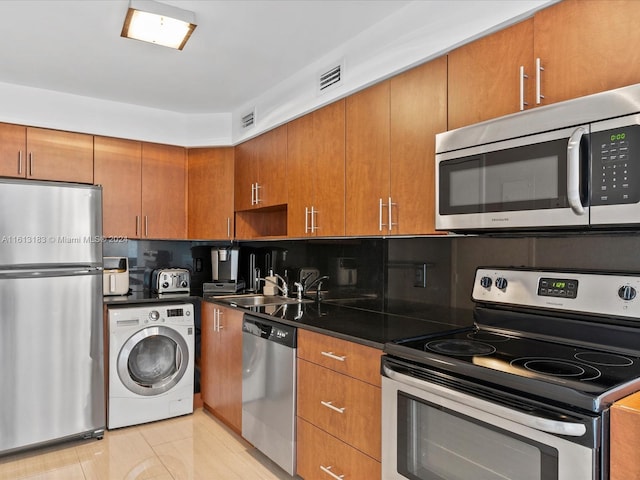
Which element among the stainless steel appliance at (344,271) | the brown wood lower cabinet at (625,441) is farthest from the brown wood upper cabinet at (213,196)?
the brown wood lower cabinet at (625,441)

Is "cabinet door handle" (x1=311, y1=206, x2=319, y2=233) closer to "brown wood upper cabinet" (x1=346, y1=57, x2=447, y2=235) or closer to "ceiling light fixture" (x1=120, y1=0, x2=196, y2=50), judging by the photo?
"brown wood upper cabinet" (x1=346, y1=57, x2=447, y2=235)

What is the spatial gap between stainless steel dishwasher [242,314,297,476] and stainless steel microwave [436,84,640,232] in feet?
3.56

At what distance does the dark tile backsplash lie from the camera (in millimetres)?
1715

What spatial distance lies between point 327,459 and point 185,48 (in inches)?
90.4

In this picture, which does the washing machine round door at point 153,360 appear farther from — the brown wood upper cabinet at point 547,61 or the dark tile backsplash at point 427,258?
the brown wood upper cabinet at point 547,61

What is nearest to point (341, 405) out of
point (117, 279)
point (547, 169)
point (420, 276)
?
point (420, 276)

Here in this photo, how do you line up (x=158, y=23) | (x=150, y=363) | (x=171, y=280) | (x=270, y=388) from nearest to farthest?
(x=158, y=23) < (x=270, y=388) < (x=150, y=363) < (x=171, y=280)

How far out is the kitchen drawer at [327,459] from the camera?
1897 millimetres

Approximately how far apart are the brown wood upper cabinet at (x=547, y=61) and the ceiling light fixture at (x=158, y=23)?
50.2 inches

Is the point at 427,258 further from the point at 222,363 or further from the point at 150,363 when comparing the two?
the point at 150,363

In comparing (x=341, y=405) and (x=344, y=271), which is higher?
(x=344, y=271)

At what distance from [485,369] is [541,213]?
0.57 metres

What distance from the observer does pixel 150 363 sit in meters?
3.38

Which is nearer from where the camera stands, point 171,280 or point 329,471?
point 329,471
